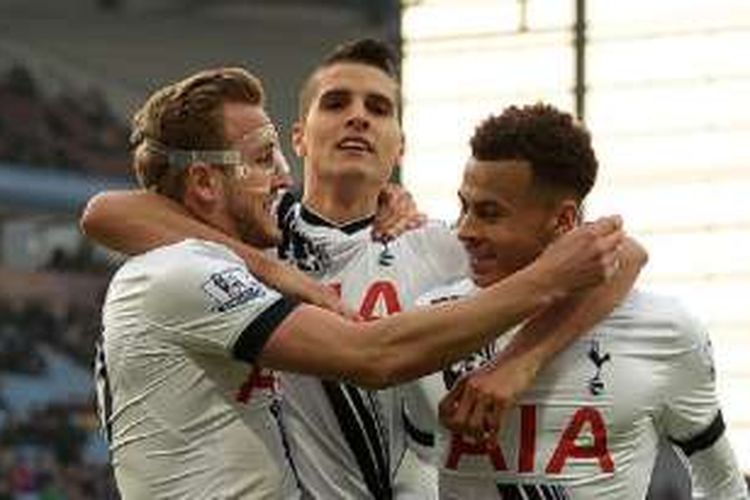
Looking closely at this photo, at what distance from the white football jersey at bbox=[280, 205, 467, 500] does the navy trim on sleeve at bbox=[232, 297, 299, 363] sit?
0.51 m

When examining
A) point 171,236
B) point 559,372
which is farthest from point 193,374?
point 559,372

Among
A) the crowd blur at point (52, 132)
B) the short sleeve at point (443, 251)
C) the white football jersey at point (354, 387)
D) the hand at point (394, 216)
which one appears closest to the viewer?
the white football jersey at point (354, 387)

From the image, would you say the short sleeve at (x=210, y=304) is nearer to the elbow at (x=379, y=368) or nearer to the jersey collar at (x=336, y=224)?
the elbow at (x=379, y=368)

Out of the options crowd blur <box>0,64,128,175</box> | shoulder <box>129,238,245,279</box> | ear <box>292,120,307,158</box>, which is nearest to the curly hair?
shoulder <box>129,238,245,279</box>

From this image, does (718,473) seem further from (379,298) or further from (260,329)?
(260,329)

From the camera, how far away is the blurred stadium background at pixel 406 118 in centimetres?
1758

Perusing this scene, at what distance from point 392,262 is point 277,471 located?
77 cm

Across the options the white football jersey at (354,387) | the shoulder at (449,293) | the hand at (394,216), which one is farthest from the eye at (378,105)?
the shoulder at (449,293)

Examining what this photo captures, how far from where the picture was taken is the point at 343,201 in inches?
171

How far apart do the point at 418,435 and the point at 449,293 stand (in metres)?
0.30

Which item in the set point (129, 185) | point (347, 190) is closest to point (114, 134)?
point (129, 185)

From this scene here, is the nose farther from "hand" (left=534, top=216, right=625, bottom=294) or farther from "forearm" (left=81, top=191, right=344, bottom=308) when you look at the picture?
"forearm" (left=81, top=191, right=344, bottom=308)

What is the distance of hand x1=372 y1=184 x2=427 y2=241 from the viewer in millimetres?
4285

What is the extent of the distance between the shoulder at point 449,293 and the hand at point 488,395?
0.73 feet
